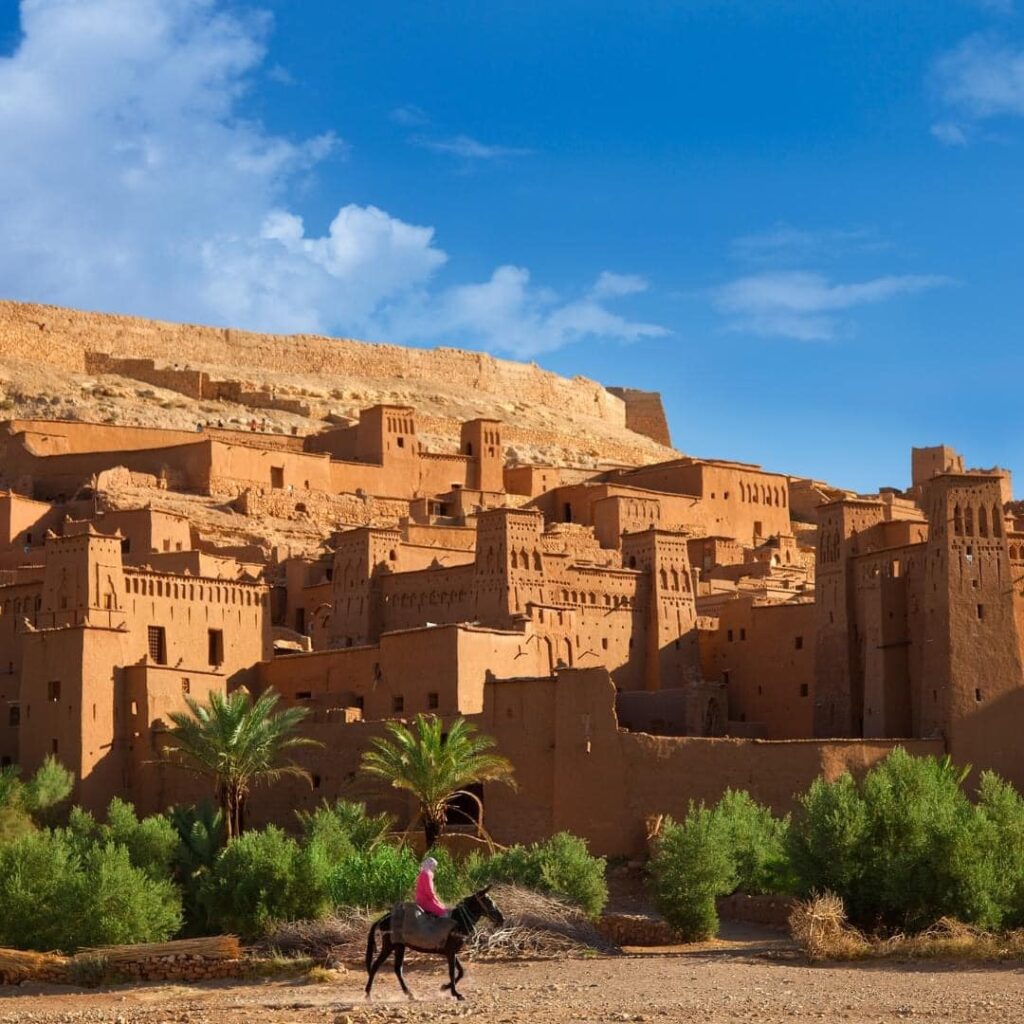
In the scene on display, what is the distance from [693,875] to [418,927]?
31.2ft

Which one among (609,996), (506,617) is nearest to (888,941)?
(609,996)

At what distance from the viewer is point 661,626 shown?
158 feet

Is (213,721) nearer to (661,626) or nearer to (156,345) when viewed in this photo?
(661,626)

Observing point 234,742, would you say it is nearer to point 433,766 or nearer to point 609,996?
point 433,766

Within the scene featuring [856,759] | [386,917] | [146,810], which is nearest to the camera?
[386,917]

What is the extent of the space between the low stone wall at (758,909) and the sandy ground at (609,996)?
101 inches

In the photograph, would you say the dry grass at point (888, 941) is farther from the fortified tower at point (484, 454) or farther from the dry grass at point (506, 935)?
the fortified tower at point (484, 454)

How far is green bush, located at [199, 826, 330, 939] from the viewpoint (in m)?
33.5

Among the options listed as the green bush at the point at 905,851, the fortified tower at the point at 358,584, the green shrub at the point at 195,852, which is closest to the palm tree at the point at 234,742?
the green shrub at the point at 195,852

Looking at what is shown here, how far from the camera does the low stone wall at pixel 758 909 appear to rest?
109ft

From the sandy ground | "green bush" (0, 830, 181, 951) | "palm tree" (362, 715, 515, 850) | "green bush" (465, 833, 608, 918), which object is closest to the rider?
the sandy ground

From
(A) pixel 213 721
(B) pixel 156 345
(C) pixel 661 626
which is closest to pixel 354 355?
(B) pixel 156 345

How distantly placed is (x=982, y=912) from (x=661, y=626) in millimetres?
18659

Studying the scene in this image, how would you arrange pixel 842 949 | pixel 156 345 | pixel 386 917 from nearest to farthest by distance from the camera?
pixel 386 917, pixel 842 949, pixel 156 345
